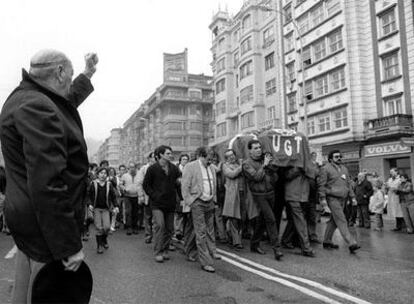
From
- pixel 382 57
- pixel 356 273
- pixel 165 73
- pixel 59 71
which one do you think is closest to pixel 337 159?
pixel 356 273

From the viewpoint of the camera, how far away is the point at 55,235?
193cm

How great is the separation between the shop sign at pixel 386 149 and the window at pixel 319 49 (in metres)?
9.12

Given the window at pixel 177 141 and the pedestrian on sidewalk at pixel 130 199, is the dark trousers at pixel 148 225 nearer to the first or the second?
the pedestrian on sidewalk at pixel 130 199

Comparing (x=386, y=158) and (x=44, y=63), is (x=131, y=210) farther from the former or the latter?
(x=386, y=158)

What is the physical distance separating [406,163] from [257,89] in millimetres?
19861

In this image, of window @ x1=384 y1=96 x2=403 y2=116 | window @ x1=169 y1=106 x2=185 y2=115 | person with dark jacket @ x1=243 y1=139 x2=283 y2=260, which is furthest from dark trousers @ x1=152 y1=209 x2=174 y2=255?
window @ x1=169 y1=106 x2=185 y2=115

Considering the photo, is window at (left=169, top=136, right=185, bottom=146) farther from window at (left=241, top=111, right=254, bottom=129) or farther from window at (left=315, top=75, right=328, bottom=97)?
window at (left=315, top=75, right=328, bottom=97)

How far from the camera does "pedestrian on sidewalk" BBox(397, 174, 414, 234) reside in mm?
11555

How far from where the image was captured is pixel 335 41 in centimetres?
3155

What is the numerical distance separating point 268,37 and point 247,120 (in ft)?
30.0

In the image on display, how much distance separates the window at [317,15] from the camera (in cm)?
3306

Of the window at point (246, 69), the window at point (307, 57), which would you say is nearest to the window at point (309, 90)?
the window at point (307, 57)

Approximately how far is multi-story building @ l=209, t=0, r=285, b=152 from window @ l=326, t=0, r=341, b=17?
6613 millimetres

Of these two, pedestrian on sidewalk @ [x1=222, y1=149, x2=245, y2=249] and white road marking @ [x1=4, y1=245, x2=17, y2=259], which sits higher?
pedestrian on sidewalk @ [x1=222, y1=149, x2=245, y2=249]
